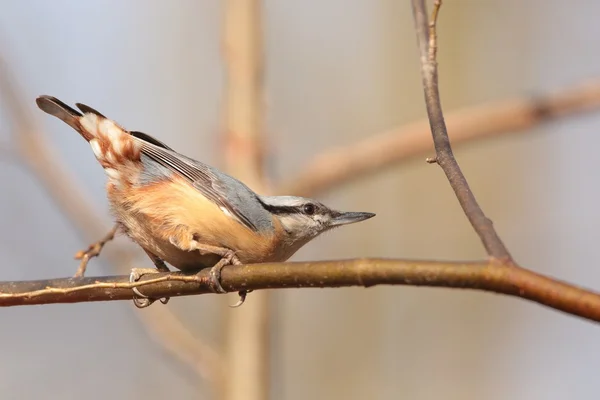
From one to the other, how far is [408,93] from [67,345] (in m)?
3.73

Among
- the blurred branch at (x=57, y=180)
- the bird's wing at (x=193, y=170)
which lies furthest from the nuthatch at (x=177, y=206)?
the blurred branch at (x=57, y=180)

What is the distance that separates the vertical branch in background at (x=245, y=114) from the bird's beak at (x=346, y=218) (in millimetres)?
1062

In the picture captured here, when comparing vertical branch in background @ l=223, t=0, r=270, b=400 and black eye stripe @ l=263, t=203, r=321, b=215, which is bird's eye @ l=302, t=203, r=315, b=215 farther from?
vertical branch in background @ l=223, t=0, r=270, b=400

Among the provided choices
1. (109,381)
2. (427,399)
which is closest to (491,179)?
(427,399)

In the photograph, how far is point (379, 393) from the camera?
6238 mm

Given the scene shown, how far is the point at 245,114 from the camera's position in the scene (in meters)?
4.25

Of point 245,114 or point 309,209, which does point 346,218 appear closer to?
point 309,209

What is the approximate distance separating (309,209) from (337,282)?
1461 millimetres

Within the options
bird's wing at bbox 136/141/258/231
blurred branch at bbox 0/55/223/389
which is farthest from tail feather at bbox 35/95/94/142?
blurred branch at bbox 0/55/223/389

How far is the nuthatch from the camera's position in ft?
8.57

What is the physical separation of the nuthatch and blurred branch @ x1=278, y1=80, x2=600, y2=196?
1.19 meters

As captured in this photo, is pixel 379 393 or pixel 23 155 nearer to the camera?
pixel 23 155

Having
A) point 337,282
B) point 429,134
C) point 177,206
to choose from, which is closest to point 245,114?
point 429,134

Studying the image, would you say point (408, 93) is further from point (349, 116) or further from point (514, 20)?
point (514, 20)
